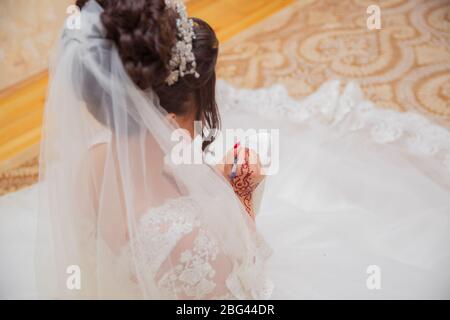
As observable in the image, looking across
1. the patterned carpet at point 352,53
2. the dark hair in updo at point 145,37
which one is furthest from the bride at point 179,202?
the patterned carpet at point 352,53

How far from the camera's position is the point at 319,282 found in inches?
51.5

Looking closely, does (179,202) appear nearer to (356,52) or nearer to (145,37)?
(145,37)

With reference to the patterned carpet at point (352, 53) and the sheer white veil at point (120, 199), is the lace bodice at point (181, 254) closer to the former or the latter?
the sheer white veil at point (120, 199)

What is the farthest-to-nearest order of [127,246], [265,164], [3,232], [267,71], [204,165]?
[267,71] → [3,232] → [265,164] → [204,165] → [127,246]

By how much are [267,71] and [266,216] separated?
1027mm

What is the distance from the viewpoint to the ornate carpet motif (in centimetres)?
210

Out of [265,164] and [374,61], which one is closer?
[265,164]

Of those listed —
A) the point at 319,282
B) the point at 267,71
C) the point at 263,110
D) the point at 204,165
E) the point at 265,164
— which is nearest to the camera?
the point at 204,165

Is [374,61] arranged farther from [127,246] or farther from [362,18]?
[127,246]

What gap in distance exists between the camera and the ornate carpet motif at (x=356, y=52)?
6.89 feet

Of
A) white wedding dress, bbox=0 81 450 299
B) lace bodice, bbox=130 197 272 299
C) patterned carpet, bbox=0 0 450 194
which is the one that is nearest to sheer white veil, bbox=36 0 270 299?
lace bodice, bbox=130 197 272 299

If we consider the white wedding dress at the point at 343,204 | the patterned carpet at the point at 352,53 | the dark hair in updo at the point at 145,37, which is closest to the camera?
the dark hair in updo at the point at 145,37

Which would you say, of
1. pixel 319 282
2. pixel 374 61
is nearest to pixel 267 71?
pixel 374 61

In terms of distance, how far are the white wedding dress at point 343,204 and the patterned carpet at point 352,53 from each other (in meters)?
0.20
